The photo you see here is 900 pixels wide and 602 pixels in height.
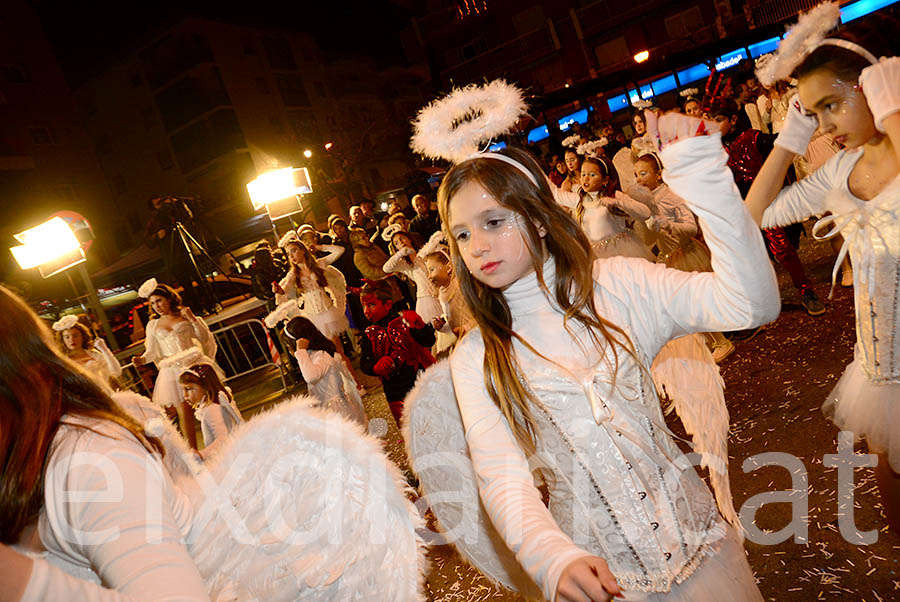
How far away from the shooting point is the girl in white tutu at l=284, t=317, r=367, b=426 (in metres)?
5.73

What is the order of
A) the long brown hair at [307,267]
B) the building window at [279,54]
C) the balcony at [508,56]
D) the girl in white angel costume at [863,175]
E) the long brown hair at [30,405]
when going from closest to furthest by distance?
the long brown hair at [30,405], the girl in white angel costume at [863,175], the long brown hair at [307,267], the balcony at [508,56], the building window at [279,54]

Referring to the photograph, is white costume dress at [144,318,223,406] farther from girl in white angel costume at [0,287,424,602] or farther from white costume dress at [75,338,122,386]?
girl in white angel costume at [0,287,424,602]

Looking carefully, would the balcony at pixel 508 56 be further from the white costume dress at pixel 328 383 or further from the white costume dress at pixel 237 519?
the white costume dress at pixel 237 519

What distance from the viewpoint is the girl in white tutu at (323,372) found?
573cm

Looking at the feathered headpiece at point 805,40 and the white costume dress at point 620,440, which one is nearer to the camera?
the white costume dress at point 620,440

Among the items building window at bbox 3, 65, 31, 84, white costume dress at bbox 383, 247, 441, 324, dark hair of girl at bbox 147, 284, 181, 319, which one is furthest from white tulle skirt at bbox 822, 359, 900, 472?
building window at bbox 3, 65, 31, 84

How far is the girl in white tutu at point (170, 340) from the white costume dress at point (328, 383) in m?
2.07

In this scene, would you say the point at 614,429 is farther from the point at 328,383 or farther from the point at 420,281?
the point at 420,281

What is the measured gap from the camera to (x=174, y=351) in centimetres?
777

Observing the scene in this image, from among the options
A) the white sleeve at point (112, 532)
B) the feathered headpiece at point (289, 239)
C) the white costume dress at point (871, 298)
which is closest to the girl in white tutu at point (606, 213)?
the white costume dress at point (871, 298)

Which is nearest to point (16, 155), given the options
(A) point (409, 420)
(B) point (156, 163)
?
(B) point (156, 163)

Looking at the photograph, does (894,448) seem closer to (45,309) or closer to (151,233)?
(151,233)

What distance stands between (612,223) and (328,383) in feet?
11.1

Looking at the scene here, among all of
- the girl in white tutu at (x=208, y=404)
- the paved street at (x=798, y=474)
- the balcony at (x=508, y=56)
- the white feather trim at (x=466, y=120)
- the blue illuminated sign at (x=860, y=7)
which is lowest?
the paved street at (x=798, y=474)
